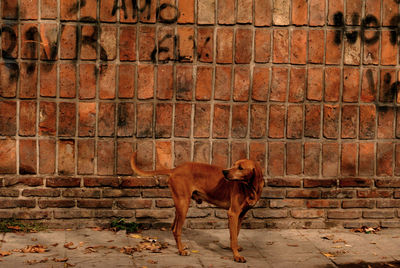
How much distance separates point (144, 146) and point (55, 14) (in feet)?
5.99

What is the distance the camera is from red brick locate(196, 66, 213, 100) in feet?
26.0

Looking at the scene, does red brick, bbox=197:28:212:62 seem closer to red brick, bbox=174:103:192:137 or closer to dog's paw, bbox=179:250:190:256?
red brick, bbox=174:103:192:137

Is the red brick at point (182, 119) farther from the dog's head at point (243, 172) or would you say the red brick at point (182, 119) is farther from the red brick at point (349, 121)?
the red brick at point (349, 121)

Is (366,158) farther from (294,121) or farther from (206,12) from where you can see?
(206,12)

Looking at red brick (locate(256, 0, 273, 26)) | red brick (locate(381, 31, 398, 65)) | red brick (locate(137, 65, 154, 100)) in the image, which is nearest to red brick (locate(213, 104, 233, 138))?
red brick (locate(137, 65, 154, 100))

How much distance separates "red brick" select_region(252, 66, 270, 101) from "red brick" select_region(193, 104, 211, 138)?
0.59m

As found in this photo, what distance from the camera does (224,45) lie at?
7.90 meters

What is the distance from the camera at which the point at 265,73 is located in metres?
7.99

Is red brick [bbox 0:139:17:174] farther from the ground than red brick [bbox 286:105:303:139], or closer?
closer

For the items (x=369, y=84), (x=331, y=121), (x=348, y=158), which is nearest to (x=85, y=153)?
(x=331, y=121)

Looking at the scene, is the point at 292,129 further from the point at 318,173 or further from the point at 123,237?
the point at 123,237

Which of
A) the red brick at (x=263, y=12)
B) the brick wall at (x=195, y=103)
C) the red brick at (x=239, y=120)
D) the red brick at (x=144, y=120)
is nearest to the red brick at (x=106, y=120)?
the brick wall at (x=195, y=103)

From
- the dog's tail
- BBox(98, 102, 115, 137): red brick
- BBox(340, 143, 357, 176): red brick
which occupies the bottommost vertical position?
the dog's tail

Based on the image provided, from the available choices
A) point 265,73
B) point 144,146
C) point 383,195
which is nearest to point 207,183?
point 144,146
